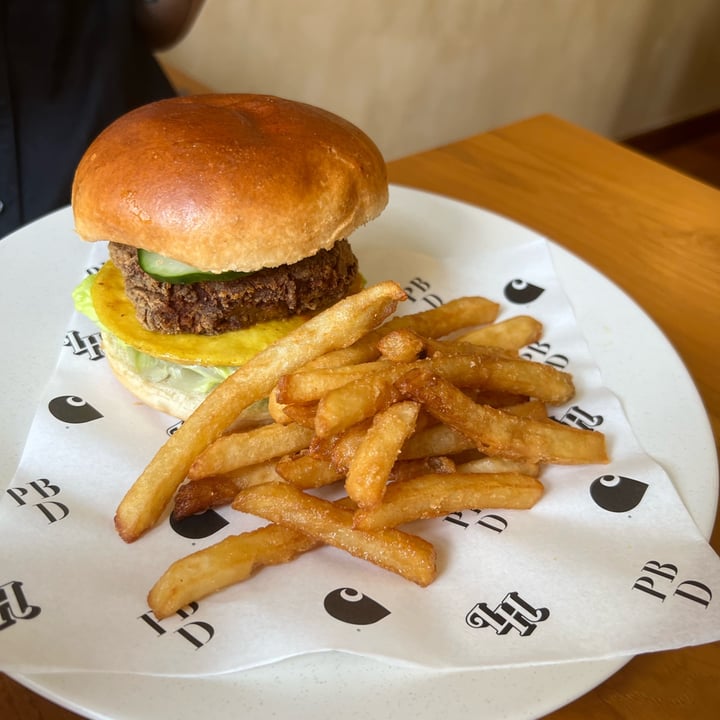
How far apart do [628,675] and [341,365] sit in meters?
0.87

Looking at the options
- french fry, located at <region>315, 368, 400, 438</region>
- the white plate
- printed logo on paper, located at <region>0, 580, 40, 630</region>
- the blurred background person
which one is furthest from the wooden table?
printed logo on paper, located at <region>0, 580, 40, 630</region>

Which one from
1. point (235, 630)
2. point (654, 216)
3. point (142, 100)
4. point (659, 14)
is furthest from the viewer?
point (659, 14)

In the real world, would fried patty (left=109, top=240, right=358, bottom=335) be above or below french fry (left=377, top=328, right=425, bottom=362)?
below

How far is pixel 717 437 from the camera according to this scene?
2.12 metres

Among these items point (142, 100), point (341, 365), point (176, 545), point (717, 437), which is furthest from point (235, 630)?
point (142, 100)

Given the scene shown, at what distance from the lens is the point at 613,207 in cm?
319

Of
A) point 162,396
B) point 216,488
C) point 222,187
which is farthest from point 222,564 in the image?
point 222,187

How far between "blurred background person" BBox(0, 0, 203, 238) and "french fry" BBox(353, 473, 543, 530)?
2.32 metres

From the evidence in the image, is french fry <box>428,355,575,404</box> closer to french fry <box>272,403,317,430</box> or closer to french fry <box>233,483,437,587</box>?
french fry <box>272,403,317,430</box>

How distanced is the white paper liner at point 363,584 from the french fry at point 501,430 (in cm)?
12

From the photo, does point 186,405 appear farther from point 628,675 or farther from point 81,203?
point 628,675

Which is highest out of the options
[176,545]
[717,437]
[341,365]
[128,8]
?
[128,8]

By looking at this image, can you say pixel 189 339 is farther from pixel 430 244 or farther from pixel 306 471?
pixel 430 244

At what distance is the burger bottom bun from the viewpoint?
6.84ft
